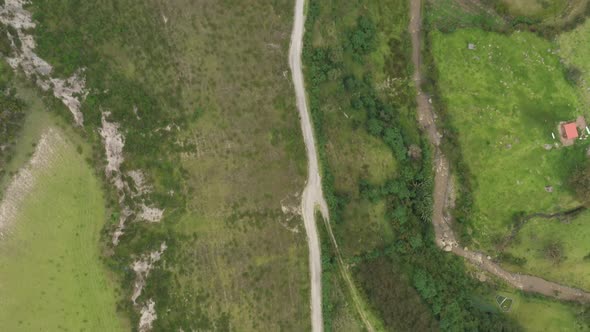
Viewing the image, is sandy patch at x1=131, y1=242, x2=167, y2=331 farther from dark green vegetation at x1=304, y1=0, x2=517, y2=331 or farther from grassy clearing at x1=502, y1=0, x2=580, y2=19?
grassy clearing at x1=502, y1=0, x2=580, y2=19

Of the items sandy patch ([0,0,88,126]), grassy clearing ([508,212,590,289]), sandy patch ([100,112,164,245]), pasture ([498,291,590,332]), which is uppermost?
sandy patch ([0,0,88,126])

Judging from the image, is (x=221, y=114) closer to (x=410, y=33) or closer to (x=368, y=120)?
(x=368, y=120)

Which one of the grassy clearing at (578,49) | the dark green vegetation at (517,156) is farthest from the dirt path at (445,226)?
the grassy clearing at (578,49)

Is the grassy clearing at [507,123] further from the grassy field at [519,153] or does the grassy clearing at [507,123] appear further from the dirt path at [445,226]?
the dirt path at [445,226]

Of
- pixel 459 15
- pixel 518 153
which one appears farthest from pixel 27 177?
pixel 518 153

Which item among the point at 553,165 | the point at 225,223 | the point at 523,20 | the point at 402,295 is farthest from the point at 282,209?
the point at 523,20

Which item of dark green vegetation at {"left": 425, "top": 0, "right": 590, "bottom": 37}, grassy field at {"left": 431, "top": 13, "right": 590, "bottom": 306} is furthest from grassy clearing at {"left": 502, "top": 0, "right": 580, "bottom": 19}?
grassy field at {"left": 431, "top": 13, "right": 590, "bottom": 306}
